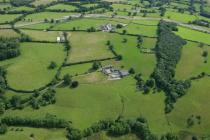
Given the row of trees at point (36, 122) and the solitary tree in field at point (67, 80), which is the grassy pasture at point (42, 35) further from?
the row of trees at point (36, 122)

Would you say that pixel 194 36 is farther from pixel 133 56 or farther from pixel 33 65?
pixel 33 65

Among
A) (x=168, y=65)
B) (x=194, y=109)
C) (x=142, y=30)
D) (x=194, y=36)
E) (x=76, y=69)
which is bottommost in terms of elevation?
(x=194, y=109)

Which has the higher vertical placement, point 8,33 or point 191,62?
point 8,33

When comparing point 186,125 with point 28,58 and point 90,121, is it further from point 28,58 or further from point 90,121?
point 28,58

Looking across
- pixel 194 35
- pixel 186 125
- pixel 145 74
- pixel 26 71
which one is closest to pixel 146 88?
pixel 145 74

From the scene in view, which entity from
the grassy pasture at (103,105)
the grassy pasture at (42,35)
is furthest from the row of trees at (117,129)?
the grassy pasture at (42,35)

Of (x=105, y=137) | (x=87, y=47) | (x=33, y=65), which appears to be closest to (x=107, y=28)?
(x=87, y=47)

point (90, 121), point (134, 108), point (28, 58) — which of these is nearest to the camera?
point (90, 121)
